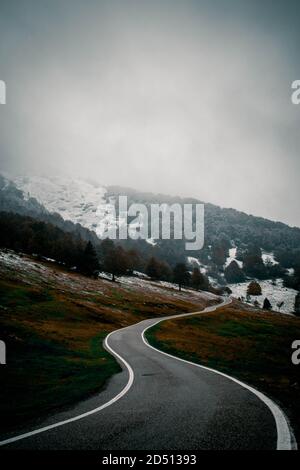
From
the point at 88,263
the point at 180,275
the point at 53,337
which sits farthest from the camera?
the point at 180,275

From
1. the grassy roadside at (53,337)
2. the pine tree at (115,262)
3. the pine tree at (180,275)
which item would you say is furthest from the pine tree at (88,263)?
the pine tree at (180,275)

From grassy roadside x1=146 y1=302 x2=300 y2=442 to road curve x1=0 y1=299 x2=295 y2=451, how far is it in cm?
88

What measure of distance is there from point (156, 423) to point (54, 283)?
7324cm

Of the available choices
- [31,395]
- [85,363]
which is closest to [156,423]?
[31,395]

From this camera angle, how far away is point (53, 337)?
33000mm

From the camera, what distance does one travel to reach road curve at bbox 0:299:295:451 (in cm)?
709

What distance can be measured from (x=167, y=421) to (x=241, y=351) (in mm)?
26139

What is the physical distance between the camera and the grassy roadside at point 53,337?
1270 centimetres

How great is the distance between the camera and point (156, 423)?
859cm
